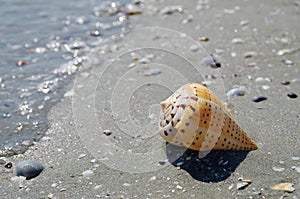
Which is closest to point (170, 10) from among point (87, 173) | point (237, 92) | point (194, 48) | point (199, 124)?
point (194, 48)

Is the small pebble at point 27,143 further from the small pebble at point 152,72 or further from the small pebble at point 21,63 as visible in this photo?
the small pebble at point 21,63

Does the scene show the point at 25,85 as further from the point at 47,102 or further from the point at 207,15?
the point at 207,15

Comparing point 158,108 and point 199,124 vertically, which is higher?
point 199,124

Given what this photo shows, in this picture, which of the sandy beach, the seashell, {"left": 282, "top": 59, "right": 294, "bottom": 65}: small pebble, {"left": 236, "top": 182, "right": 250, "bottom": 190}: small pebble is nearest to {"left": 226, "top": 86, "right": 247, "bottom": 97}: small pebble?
the sandy beach

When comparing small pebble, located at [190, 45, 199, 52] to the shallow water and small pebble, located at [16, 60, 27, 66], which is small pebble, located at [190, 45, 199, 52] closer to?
the shallow water

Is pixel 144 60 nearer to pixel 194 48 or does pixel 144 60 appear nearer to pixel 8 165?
pixel 194 48

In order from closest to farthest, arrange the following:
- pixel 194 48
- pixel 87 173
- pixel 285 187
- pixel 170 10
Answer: pixel 285 187
pixel 87 173
pixel 194 48
pixel 170 10

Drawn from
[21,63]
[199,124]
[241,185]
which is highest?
[199,124]

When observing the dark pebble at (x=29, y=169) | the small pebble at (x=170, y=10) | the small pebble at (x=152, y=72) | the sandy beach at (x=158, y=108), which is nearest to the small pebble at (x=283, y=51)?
the sandy beach at (x=158, y=108)
